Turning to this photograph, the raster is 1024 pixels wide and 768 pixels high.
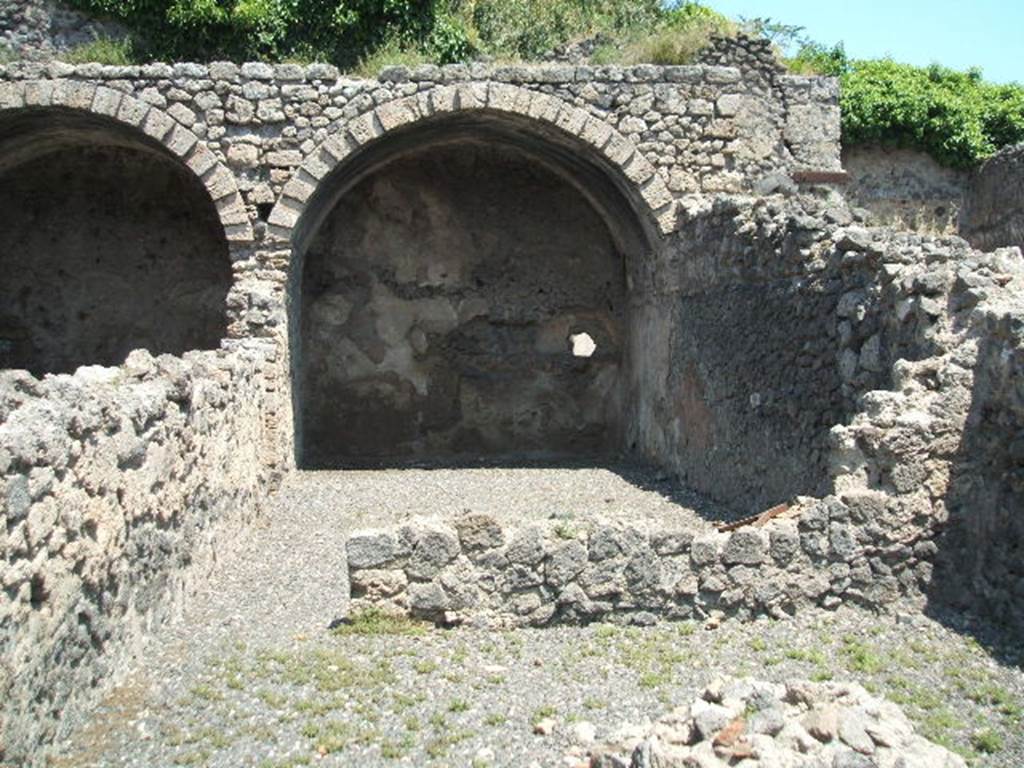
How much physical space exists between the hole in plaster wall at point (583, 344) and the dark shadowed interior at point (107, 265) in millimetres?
4628

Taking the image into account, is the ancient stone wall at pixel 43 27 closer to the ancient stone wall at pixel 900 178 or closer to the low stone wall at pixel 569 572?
the low stone wall at pixel 569 572

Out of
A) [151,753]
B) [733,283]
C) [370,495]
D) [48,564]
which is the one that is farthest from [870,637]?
Answer: [370,495]

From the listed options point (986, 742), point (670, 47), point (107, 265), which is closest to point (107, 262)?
point (107, 265)

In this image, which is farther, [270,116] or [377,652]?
[270,116]

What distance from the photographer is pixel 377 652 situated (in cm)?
575

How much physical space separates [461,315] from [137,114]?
4.89m

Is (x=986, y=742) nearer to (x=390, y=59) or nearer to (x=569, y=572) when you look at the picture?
(x=569, y=572)

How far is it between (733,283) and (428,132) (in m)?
4.97

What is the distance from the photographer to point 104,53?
14.0 m

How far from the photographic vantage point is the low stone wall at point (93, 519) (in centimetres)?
414

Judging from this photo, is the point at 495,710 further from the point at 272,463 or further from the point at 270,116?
the point at 270,116

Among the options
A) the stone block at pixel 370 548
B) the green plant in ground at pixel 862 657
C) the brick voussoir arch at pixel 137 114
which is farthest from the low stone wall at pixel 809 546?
the brick voussoir arch at pixel 137 114

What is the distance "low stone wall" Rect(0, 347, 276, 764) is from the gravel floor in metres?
0.25

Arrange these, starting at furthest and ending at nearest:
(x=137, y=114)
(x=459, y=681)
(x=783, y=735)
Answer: (x=137, y=114), (x=459, y=681), (x=783, y=735)
